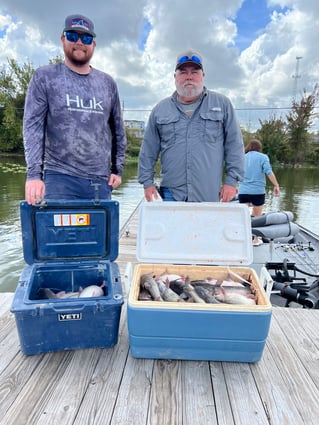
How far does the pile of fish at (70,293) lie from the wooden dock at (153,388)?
0.28 m

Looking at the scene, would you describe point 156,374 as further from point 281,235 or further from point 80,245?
point 281,235

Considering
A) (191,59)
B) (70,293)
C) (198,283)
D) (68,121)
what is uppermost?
(191,59)

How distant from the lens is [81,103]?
5.87 ft

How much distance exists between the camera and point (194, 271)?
1.74m

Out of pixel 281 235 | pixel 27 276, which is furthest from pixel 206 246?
pixel 281 235

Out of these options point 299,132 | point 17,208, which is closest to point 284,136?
point 299,132

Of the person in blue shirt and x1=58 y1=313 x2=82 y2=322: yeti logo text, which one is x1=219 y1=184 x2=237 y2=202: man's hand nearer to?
x1=58 y1=313 x2=82 y2=322: yeti logo text

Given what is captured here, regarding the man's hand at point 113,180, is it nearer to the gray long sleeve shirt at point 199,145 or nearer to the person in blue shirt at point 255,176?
the gray long sleeve shirt at point 199,145

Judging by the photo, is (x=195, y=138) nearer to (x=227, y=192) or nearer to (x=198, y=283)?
(x=227, y=192)

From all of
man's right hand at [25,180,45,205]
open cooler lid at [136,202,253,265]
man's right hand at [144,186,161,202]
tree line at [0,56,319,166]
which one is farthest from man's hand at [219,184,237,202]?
tree line at [0,56,319,166]

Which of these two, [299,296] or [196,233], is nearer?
[196,233]

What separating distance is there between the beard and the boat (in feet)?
4.09

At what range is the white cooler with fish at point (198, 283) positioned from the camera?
1.32 metres

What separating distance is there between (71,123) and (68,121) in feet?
0.07
